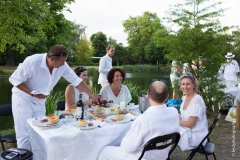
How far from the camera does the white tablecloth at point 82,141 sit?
210 cm

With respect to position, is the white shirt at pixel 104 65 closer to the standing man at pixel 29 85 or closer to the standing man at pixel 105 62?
the standing man at pixel 105 62

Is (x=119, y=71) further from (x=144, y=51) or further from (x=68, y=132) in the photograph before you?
(x=144, y=51)

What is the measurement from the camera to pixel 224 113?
20.0ft

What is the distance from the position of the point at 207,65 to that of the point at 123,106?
2.81 metres

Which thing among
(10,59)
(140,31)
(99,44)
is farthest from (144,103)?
(99,44)

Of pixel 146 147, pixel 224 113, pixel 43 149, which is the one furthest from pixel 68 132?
pixel 224 113

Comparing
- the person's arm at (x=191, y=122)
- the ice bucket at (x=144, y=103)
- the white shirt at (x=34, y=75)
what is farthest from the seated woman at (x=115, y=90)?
the person's arm at (x=191, y=122)

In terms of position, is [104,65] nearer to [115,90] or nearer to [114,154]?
[115,90]

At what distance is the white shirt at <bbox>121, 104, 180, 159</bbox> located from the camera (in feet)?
6.38

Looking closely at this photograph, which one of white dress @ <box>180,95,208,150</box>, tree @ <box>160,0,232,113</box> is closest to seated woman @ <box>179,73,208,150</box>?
white dress @ <box>180,95,208,150</box>

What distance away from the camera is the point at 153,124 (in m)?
1.94

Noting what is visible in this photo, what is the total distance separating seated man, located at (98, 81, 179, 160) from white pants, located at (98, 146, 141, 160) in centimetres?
2

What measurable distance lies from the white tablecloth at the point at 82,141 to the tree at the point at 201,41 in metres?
3.08

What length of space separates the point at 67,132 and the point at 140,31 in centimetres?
4426
